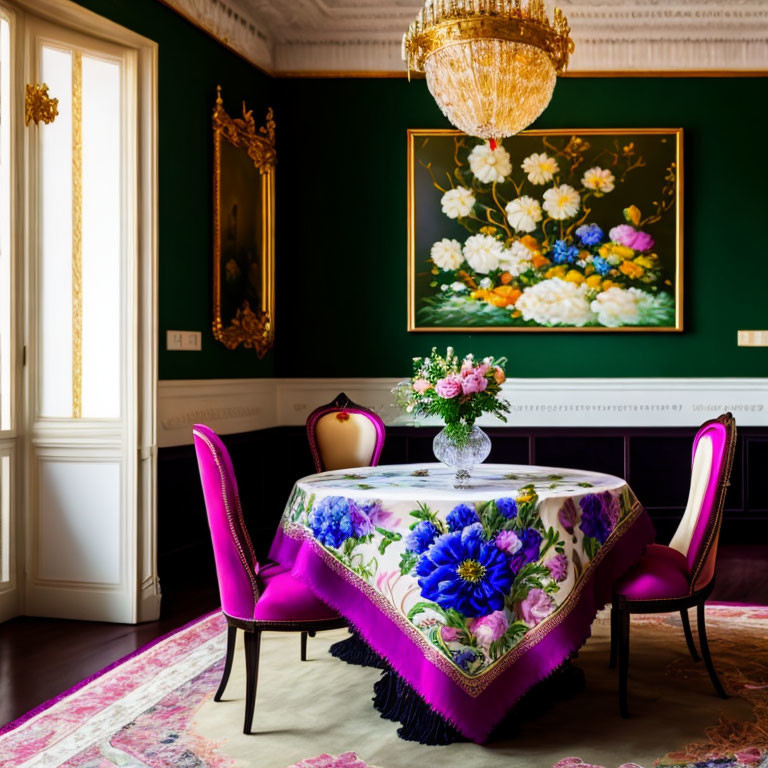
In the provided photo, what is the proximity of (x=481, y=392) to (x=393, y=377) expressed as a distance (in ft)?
9.69

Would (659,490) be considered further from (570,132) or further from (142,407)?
(142,407)

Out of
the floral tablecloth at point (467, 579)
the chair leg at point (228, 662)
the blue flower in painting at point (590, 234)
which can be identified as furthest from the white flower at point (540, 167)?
the chair leg at point (228, 662)

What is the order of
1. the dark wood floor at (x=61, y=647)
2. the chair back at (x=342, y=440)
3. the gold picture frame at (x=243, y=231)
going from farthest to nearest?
the gold picture frame at (x=243, y=231) < the chair back at (x=342, y=440) < the dark wood floor at (x=61, y=647)

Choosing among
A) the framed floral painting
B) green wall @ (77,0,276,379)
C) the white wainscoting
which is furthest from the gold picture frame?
the framed floral painting

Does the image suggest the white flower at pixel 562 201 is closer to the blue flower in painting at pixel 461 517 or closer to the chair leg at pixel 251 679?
the blue flower in painting at pixel 461 517

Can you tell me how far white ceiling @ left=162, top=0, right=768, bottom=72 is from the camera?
579 cm

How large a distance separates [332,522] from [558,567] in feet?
2.27

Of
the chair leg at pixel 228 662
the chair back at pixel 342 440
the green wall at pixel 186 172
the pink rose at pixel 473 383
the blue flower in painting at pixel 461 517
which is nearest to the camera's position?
the blue flower in painting at pixel 461 517

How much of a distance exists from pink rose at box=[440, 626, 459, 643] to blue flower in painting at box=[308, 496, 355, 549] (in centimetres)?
40

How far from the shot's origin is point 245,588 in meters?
2.83

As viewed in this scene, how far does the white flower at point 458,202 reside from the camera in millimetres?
6020

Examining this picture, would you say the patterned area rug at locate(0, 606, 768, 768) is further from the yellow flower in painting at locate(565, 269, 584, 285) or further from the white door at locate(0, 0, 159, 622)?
the yellow flower in painting at locate(565, 269, 584, 285)

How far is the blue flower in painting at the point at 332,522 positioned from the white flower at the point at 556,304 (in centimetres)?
340

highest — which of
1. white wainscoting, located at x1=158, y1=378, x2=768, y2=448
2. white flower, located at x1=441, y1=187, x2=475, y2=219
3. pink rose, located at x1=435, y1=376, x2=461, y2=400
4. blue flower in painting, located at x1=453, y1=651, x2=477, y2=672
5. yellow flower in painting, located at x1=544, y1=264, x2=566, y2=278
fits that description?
white flower, located at x1=441, y1=187, x2=475, y2=219
